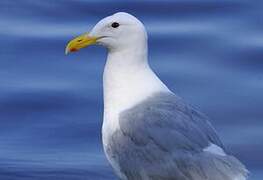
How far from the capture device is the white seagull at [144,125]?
25.6 ft

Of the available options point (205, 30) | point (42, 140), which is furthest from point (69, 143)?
point (205, 30)

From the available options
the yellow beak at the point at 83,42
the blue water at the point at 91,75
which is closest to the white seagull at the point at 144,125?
the yellow beak at the point at 83,42

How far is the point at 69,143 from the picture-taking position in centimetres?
962

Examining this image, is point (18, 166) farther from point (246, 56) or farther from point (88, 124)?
point (246, 56)

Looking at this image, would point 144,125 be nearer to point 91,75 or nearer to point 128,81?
point 128,81

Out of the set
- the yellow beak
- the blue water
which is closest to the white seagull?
the yellow beak

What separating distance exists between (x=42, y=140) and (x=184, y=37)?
2219mm

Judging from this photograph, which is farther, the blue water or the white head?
the blue water

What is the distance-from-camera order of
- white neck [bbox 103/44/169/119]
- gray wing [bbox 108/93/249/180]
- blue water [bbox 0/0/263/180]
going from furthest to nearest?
blue water [bbox 0/0/263/180], white neck [bbox 103/44/169/119], gray wing [bbox 108/93/249/180]

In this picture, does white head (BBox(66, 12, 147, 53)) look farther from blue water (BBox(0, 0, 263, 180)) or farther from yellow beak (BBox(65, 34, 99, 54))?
blue water (BBox(0, 0, 263, 180))

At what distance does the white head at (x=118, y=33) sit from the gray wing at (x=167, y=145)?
0.41 meters

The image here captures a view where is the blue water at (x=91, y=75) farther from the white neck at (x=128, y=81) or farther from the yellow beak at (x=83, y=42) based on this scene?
the yellow beak at (x=83, y=42)

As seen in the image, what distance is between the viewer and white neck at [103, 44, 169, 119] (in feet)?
27.0

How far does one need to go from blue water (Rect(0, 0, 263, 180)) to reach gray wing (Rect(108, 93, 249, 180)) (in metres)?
1.12
